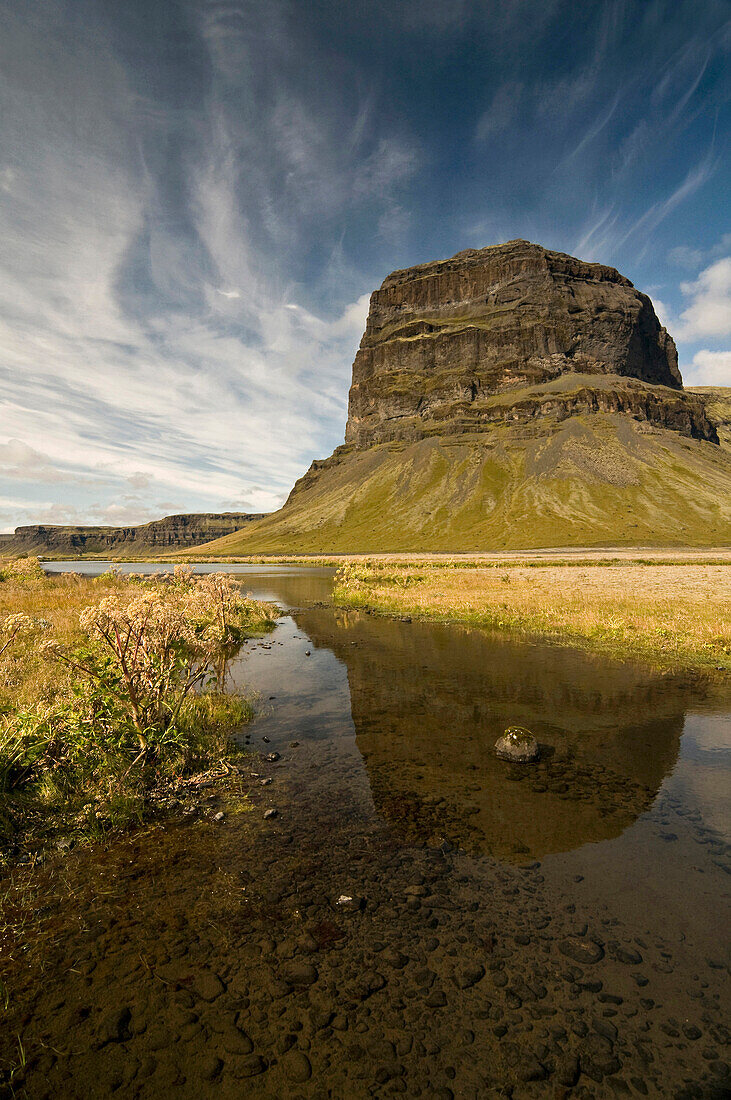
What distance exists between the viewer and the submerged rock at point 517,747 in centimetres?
1225

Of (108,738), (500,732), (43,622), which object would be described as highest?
(43,622)

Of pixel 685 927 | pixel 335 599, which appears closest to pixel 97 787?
pixel 685 927

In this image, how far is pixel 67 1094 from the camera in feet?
14.3

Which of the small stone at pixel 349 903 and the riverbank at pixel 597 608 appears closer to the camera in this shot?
the small stone at pixel 349 903

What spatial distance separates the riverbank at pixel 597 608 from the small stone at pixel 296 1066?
21719 mm

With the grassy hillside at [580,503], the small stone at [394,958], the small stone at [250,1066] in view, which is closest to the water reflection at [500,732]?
the small stone at [394,958]

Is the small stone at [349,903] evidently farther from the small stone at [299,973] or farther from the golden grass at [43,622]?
the golden grass at [43,622]

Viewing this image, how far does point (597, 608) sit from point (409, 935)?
3010cm

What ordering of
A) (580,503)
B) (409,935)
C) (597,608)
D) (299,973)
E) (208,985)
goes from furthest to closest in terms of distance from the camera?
(580,503) < (597,608) < (409,935) < (299,973) < (208,985)

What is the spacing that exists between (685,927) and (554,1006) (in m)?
2.72

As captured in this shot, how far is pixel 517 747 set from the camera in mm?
12391

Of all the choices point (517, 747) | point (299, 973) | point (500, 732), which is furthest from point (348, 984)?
point (500, 732)

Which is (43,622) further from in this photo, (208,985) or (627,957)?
(627,957)

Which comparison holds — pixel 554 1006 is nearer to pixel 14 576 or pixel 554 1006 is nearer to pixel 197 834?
pixel 197 834
